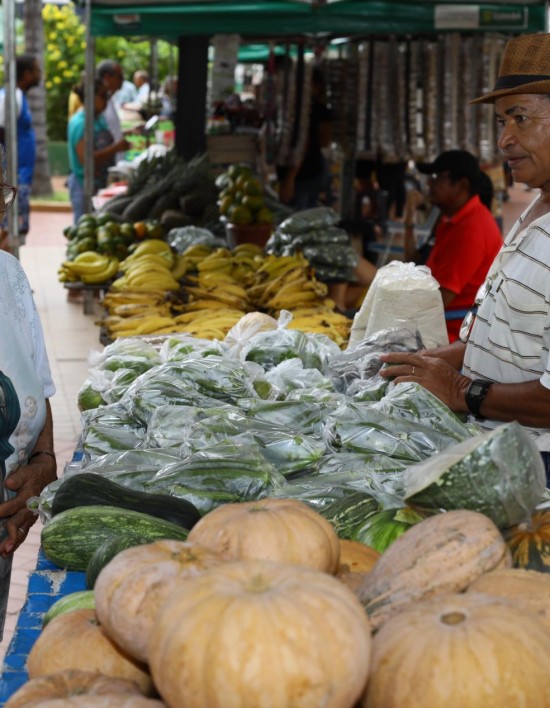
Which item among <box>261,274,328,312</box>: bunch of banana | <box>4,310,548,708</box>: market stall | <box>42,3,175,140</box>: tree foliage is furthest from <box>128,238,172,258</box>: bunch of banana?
<box>42,3,175,140</box>: tree foliage

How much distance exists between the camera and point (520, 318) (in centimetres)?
312

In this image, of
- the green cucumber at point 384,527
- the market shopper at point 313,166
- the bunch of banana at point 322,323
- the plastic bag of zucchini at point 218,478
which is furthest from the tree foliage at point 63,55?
the green cucumber at point 384,527

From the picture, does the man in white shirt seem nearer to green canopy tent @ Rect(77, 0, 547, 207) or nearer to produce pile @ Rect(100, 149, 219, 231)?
produce pile @ Rect(100, 149, 219, 231)

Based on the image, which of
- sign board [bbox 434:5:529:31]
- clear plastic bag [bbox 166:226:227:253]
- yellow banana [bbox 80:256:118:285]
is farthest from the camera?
clear plastic bag [bbox 166:226:227:253]

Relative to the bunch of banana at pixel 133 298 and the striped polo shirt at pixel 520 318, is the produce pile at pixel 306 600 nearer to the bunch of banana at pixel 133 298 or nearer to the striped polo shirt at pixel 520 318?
the striped polo shirt at pixel 520 318

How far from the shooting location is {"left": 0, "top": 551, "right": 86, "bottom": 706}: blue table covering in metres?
2.02

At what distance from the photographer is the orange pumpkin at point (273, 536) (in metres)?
1.84

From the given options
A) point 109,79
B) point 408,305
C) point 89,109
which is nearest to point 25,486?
point 408,305

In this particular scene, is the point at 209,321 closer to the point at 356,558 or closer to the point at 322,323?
the point at 322,323

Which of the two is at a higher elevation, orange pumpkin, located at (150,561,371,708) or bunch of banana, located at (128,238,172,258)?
orange pumpkin, located at (150,561,371,708)

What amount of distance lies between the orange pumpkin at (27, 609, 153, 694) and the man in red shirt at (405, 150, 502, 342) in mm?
4891

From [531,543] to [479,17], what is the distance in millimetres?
7172

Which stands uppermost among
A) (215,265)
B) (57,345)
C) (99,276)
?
(215,265)

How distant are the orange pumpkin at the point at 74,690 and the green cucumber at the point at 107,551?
1.76 ft
